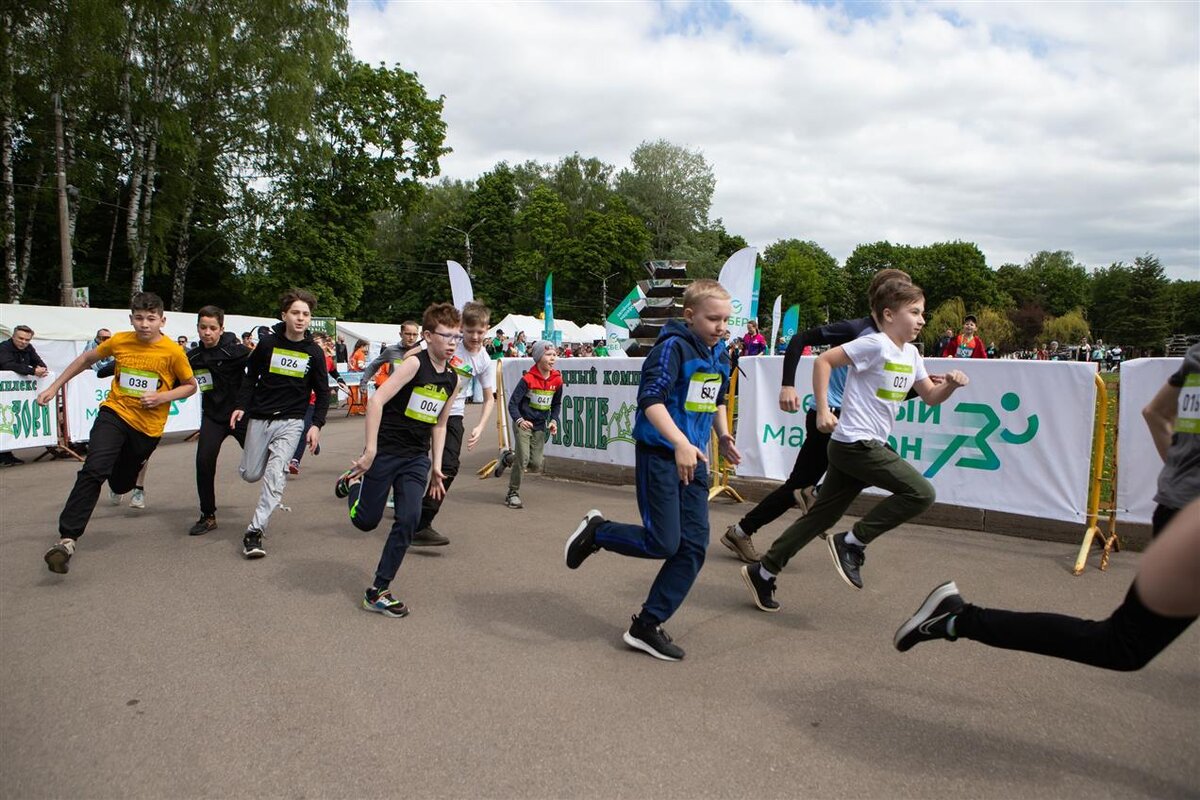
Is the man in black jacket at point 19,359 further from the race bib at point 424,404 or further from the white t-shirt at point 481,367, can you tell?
the race bib at point 424,404

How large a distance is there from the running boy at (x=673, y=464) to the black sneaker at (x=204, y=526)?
14.5ft

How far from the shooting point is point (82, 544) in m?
6.41

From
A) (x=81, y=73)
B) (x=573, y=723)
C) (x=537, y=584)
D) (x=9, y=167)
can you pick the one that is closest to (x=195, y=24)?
(x=81, y=73)

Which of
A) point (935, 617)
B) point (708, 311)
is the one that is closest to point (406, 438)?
point (708, 311)

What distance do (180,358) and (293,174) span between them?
31.4m

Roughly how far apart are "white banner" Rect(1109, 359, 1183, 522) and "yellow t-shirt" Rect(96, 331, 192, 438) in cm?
722

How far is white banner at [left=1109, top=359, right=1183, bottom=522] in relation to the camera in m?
5.72

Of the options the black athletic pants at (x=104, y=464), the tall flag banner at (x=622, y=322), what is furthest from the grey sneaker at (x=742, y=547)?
the tall flag banner at (x=622, y=322)

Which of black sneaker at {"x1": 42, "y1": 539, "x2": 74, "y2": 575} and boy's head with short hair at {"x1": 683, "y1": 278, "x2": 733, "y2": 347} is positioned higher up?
boy's head with short hair at {"x1": 683, "y1": 278, "x2": 733, "y2": 347}

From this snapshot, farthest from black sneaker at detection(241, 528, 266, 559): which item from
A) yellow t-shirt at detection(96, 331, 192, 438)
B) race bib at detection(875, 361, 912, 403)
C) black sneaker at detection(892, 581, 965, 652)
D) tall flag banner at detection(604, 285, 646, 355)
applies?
tall flag banner at detection(604, 285, 646, 355)

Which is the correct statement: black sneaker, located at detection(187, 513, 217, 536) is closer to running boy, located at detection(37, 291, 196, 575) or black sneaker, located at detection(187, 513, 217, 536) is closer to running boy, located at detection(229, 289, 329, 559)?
running boy, located at detection(229, 289, 329, 559)

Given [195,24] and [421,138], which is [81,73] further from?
[421,138]

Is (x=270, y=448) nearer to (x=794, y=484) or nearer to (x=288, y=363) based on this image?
(x=288, y=363)

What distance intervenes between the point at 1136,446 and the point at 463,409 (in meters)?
5.50
